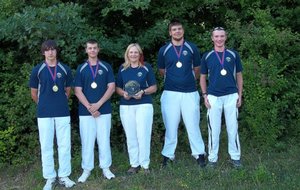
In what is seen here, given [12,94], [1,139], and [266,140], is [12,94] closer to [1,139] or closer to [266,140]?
[1,139]

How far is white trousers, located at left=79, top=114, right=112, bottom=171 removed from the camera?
7.43 meters

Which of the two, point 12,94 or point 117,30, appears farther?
point 117,30

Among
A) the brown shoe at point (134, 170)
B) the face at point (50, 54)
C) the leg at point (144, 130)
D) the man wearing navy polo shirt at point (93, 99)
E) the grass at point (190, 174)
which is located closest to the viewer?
the grass at point (190, 174)

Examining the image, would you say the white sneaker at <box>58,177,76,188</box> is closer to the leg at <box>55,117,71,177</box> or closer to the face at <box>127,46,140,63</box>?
the leg at <box>55,117,71,177</box>

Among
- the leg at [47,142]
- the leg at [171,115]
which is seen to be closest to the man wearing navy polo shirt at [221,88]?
the leg at [171,115]

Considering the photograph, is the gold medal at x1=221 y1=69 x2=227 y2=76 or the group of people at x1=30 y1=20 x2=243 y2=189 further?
the gold medal at x1=221 y1=69 x2=227 y2=76

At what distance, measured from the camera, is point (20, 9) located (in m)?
9.39

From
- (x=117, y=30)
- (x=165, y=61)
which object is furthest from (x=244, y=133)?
(x=117, y=30)

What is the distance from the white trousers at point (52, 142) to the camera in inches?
284

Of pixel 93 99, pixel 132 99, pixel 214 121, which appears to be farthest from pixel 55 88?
pixel 214 121

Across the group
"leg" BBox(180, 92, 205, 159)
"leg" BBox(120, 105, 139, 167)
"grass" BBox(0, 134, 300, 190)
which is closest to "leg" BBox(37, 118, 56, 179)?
"grass" BBox(0, 134, 300, 190)

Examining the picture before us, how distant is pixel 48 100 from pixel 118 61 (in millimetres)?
2993

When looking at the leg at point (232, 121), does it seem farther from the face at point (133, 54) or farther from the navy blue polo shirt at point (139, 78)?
the face at point (133, 54)

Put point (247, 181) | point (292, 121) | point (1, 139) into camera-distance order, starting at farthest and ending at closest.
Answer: point (292, 121) < point (1, 139) < point (247, 181)
